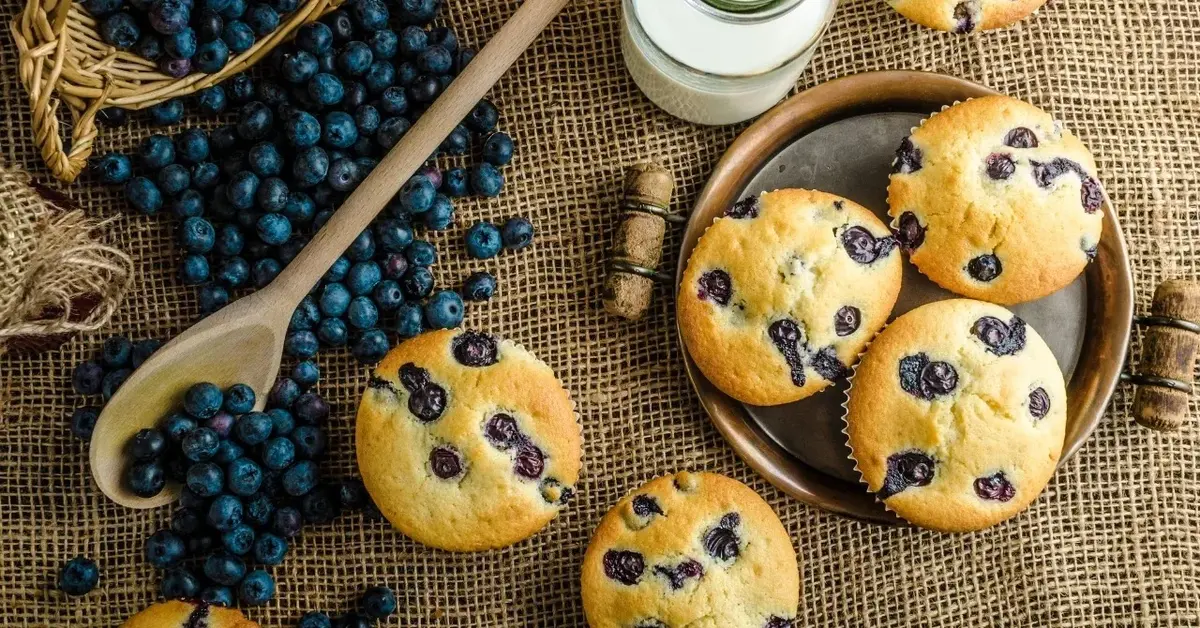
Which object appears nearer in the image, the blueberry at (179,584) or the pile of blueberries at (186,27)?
the pile of blueberries at (186,27)

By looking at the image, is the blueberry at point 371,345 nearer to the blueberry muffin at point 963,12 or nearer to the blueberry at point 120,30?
the blueberry at point 120,30

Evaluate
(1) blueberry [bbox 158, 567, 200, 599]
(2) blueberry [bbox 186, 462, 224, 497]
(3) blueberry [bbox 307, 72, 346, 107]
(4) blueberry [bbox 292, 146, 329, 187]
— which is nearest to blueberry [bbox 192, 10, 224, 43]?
(3) blueberry [bbox 307, 72, 346, 107]

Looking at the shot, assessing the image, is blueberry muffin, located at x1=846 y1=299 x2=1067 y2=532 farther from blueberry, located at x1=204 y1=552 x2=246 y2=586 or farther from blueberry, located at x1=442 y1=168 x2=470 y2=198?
blueberry, located at x1=204 y1=552 x2=246 y2=586

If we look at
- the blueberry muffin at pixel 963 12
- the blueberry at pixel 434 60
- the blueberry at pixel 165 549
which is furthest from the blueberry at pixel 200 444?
the blueberry muffin at pixel 963 12

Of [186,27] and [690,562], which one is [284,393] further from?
[690,562]

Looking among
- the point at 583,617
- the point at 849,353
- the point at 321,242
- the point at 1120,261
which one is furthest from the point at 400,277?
the point at 1120,261

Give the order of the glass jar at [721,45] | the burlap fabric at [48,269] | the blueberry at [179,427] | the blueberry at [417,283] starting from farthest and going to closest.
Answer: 1. the blueberry at [417,283]
2. the blueberry at [179,427]
3. the burlap fabric at [48,269]
4. the glass jar at [721,45]
